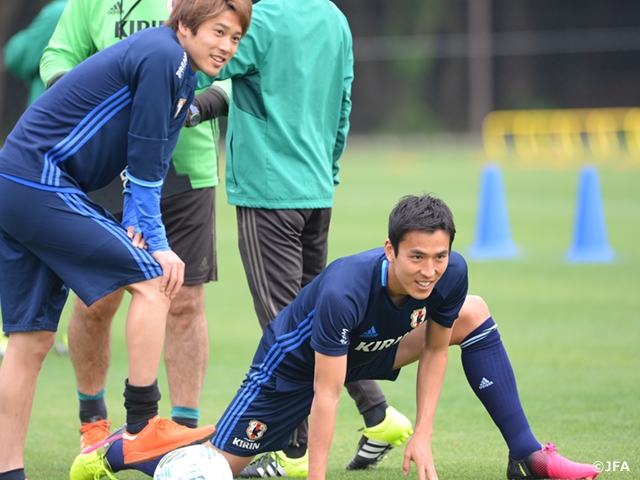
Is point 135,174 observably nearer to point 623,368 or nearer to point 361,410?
point 361,410

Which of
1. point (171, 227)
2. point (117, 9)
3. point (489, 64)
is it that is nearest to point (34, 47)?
point (117, 9)

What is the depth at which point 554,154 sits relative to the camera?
88.8 feet

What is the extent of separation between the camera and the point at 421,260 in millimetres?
3539

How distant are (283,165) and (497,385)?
1.45m

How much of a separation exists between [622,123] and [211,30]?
2767 cm

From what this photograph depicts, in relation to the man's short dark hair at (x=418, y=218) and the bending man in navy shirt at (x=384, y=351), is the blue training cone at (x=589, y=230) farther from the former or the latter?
the man's short dark hair at (x=418, y=218)

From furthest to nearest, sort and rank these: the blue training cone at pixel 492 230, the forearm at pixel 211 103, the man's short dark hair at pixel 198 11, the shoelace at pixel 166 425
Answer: the blue training cone at pixel 492 230 → the forearm at pixel 211 103 → the shoelace at pixel 166 425 → the man's short dark hair at pixel 198 11

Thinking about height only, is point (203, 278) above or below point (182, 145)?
below

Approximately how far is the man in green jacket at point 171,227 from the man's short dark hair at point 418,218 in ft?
4.57

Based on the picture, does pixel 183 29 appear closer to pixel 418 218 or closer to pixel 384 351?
pixel 418 218

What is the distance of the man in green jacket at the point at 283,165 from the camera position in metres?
4.44

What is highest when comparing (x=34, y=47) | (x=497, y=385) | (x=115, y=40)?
(x=34, y=47)

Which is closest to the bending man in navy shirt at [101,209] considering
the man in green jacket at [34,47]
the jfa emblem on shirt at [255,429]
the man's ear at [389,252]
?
the jfa emblem on shirt at [255,429]

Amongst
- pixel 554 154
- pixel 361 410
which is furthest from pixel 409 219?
pixel 554 154
